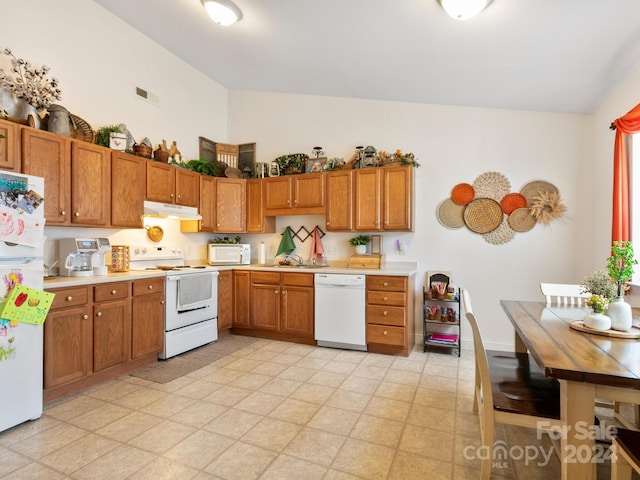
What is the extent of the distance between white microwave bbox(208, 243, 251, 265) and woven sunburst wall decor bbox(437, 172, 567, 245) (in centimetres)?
254

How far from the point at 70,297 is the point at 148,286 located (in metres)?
0.71

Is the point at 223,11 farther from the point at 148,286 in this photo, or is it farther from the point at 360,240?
the point at 360,240

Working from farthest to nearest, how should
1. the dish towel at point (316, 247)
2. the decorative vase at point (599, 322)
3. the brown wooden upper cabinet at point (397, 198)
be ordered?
the dish towel at point (316, 247) < the brown wooden upper cabinet at point (397, 198) < the decorative vase at point (599, 322)

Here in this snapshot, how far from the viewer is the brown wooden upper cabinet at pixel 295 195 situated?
13.8ft

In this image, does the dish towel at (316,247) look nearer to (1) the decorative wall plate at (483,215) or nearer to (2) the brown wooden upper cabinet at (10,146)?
(1) the decorative wall plate at (483,215)

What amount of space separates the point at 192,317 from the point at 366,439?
2.39m

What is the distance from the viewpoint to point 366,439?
6.78 feet

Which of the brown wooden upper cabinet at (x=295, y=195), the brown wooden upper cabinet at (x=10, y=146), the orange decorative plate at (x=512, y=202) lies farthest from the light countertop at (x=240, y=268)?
the orange decorative plate at (x=512, y=202)

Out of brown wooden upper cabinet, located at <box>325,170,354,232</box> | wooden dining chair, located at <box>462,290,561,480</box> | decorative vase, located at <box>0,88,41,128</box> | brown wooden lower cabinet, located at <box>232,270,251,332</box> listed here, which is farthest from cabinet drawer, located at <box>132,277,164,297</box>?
wooden dining chair, located at <box>462,290,561,480</box>

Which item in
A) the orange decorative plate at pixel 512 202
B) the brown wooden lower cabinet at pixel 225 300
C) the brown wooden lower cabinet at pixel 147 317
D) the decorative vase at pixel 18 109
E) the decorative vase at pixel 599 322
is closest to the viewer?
the decorative vase at pixel 599 322

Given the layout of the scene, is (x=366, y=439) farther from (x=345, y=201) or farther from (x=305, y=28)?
(x=305, y=28)

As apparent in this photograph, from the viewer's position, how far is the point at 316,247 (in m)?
4.43

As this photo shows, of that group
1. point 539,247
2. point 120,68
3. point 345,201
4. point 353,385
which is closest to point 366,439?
point 353,385

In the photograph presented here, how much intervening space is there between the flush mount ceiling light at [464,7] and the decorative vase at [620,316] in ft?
6.48
